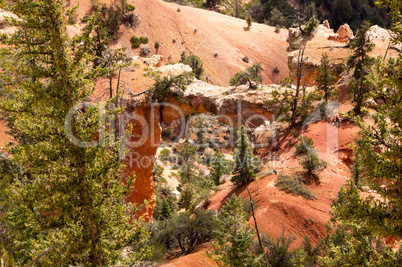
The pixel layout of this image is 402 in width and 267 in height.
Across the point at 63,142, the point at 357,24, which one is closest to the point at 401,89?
the point at 63,142

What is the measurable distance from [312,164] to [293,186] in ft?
7.06

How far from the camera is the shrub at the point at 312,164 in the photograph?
1856cm

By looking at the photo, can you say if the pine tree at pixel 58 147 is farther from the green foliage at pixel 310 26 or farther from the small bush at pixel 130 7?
the small bush at pixel 130 7

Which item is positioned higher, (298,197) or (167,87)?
(167,87)

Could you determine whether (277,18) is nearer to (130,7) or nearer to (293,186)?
(130,7)

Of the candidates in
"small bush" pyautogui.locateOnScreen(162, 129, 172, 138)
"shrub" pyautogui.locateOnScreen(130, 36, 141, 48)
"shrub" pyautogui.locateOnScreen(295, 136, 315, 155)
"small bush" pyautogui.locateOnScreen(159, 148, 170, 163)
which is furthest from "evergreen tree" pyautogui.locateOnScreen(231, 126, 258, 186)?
"shrub" pyautogui.locateOnScreen(130, 36, 141, 48)

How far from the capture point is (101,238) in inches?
302

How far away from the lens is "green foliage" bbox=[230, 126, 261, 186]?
59.8 ft

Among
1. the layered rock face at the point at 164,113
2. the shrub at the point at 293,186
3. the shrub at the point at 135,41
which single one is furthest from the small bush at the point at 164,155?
the shrub at the point at 293,186

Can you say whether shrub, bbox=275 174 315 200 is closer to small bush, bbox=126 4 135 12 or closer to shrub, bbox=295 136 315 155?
shrub, bbox=295 136 315 155

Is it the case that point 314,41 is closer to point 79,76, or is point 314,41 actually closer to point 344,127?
point 344,127

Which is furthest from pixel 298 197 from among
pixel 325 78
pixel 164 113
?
pixel 325 78

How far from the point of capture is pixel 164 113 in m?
20.8

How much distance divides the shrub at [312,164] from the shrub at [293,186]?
1073 millimetres
